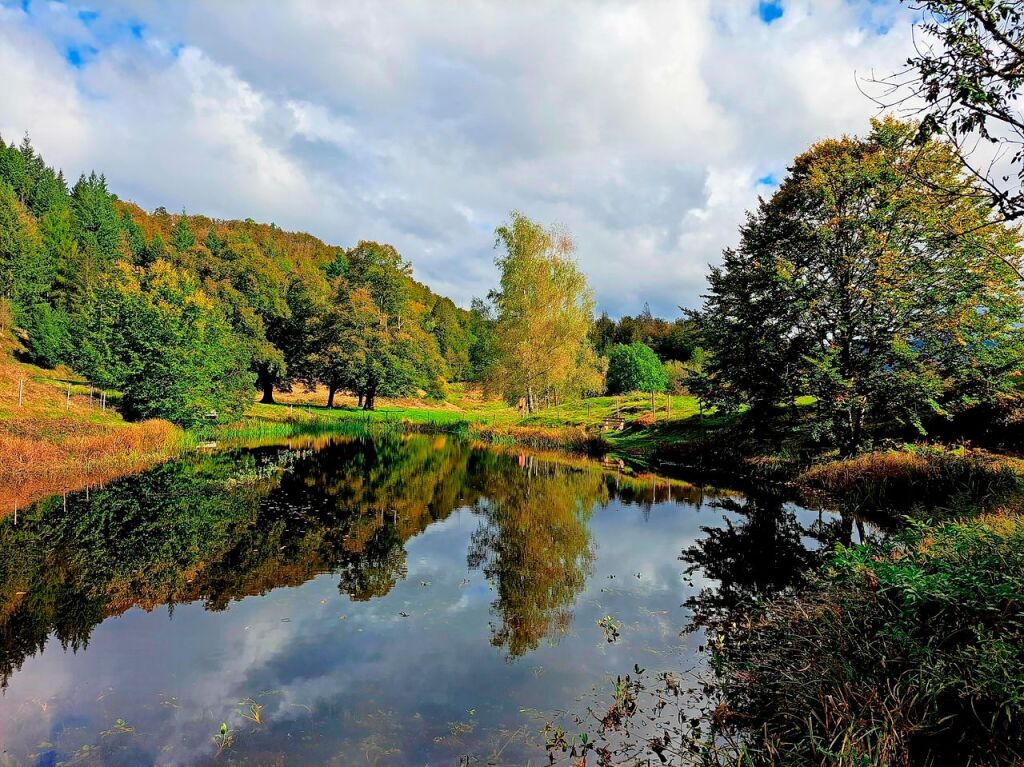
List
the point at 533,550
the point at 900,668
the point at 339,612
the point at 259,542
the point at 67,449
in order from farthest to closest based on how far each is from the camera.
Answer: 1. the point at 67,449
2. the point at 533,550
3. the point at 259,542
4. the point at 339,612
5. the point at 900,668

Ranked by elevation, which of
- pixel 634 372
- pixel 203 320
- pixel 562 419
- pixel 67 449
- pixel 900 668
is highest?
pixel 634 372

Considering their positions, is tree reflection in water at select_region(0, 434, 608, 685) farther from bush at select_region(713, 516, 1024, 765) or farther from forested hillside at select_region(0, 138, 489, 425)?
forested hillside at select_region(0, 138, 489, 425)

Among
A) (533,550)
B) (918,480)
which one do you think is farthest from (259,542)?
(918,480)

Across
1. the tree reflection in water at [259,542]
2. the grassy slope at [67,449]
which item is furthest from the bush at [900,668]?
the grassy slope at [67,449]

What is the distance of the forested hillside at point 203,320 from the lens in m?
35.8

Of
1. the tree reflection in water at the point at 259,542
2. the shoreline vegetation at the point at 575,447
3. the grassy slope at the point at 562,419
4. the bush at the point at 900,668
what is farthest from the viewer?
the grassy slope at the point at 562,419

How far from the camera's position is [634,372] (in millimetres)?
85625

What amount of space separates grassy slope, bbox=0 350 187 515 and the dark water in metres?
2.39

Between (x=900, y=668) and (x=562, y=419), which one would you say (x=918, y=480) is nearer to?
(x=900, y=668)

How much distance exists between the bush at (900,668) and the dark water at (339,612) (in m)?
2.08

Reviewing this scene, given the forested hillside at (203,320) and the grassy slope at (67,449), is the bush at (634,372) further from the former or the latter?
the grassy slope at (67,449)

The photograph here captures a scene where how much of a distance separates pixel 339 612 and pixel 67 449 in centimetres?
2157

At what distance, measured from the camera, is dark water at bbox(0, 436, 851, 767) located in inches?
287

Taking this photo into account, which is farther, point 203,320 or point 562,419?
point 562,419
